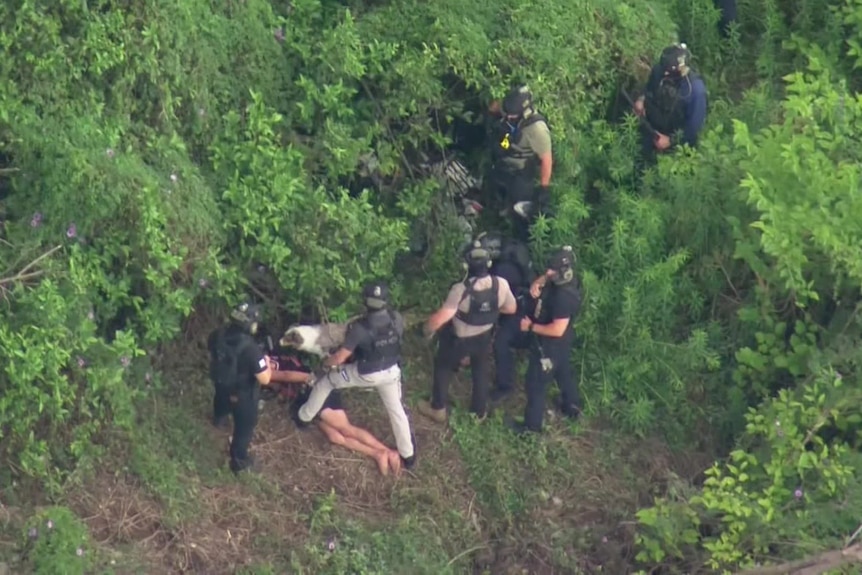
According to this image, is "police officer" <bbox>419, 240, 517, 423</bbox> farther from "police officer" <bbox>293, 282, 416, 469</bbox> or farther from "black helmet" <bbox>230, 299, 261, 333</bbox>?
"black helmet" <bbox>230, 299, 261, 333</bbox>

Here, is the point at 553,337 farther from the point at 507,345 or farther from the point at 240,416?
the point at 240,416

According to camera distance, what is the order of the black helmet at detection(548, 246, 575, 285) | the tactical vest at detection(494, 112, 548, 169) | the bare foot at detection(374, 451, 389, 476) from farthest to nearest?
the tactical vest at detection(494, 112, 548, 169)
the bare foot at detection(374, 451, 389, 476)
the black helmet at detection(548, 246, 575, 285)

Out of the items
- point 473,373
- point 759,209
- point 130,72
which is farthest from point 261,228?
point 759,209

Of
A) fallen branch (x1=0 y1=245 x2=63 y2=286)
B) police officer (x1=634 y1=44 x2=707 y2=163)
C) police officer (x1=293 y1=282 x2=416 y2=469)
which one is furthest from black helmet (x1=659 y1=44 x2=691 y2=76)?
fallen branch (x1=0 y1=245 x2=63 y2=286)

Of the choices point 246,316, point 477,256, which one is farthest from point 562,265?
point 246,316

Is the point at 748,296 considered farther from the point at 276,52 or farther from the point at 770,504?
the point at 276,52

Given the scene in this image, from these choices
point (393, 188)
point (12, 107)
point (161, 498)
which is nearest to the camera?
point (12, 107)
